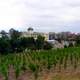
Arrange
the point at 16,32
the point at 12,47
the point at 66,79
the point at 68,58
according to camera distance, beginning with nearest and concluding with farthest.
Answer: the point at 66,79 < the point at 68,58 < the point at 12,47 < the point at 16,32

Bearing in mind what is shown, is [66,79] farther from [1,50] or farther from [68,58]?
[1,50]

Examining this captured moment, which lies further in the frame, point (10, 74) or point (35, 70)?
point (35, 70)

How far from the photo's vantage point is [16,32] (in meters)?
61.8

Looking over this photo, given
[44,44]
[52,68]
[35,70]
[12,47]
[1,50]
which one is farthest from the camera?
[44,44]

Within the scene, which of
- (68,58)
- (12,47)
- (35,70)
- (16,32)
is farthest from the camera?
(16,32)

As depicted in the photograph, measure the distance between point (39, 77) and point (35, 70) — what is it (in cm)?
191

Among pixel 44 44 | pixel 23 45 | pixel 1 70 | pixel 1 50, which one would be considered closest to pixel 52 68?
pixel 1 70

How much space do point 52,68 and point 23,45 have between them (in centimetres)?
2298

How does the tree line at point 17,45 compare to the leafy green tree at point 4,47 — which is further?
the tree line at point 17,45

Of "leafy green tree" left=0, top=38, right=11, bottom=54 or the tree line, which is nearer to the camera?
"leafy green tree" left=0, top=38, right=11, bottom=54

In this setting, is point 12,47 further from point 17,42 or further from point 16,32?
point 16,32

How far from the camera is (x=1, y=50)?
111ft

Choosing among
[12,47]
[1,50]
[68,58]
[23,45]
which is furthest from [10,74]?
[23,45]

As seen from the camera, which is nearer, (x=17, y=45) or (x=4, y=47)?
(x=4, y=47)
